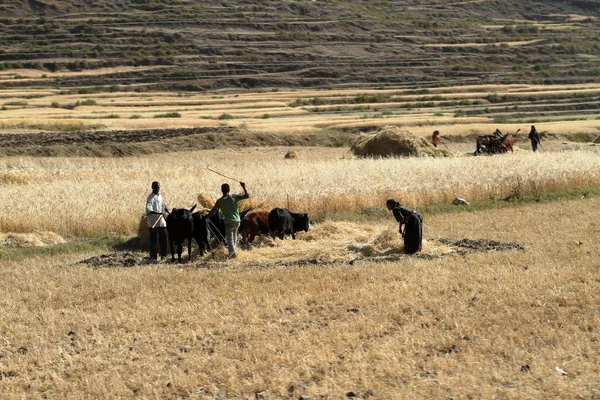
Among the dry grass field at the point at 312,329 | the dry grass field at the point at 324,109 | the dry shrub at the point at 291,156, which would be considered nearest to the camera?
the dry grass field at the point at 312,329

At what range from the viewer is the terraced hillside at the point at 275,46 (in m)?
99.0

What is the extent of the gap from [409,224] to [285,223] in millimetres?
3222

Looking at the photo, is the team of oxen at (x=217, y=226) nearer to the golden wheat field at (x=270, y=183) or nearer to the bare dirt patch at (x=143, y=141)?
the golden wheat field at (x=270, y=183)

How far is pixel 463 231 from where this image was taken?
21.1 meters

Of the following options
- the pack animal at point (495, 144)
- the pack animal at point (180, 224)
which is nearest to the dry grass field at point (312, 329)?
the pack animal at point (180, 224)

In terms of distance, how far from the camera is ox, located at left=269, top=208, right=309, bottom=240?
19297 millimetres

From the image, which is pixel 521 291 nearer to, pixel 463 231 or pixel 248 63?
pixel 463 231

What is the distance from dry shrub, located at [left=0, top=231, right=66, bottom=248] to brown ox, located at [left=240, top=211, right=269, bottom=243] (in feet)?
15.1

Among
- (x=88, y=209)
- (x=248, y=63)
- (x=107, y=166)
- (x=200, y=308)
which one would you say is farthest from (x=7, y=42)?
(x=200, y=308)

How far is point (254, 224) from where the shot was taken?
64.0 feet

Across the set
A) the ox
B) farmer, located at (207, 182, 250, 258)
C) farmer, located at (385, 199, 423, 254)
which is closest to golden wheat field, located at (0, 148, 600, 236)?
the ox

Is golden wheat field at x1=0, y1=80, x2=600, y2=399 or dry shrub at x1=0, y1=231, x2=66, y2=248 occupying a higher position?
golden wheat field at x1=0, y1=80, x2=600, y2=399

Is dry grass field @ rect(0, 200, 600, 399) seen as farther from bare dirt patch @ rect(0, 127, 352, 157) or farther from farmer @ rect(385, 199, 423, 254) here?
bare dirt patch @ rect(0, 127, 352, 157)

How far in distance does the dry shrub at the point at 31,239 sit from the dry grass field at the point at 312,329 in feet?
8.53
